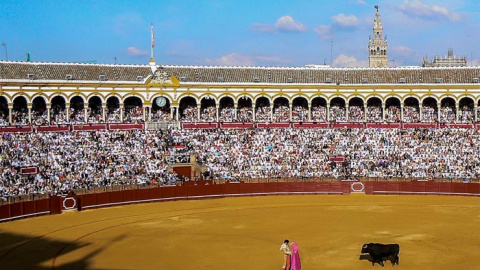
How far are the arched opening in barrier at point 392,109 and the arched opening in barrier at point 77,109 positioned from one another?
30682mm

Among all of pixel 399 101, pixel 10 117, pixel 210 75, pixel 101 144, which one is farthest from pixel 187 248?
pixel 399 101

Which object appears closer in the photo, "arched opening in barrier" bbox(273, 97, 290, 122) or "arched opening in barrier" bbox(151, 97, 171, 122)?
"arched opening in barrier" bbox(151, 97, 171, 122)

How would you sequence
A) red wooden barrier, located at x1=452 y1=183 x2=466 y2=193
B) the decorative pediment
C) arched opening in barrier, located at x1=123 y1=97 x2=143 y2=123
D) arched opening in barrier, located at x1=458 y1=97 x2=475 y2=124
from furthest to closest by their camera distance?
arched opening in barrier, located at x1=458 y1=97 x2=475 y2=124, the decorative pediment, arched opening in barrier, located at x1=123 y1=97 x2=143 y2=123, red wooden barrier, located at x1=452 y1=183 x2=466 y2=193

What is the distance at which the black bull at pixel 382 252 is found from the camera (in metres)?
19.9

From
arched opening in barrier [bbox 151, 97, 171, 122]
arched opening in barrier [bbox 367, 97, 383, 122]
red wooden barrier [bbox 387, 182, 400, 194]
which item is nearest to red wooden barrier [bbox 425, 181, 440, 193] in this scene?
red wooden barrier [bbox 387, 182, 400, 194]

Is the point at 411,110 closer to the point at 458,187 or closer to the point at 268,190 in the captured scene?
the point at 458,187

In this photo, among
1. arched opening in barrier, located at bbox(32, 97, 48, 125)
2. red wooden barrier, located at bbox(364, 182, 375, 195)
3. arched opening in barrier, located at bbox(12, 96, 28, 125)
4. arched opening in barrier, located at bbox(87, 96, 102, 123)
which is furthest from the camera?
arched opening in barrier, located at bbox(87, 96, 102, 123)

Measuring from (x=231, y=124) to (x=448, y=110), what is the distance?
2283 cm

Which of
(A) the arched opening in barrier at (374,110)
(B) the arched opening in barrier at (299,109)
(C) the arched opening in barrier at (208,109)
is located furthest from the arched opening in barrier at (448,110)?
(C) the arched opening in barrier at (208,109)

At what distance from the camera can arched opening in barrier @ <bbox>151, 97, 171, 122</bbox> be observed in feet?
181

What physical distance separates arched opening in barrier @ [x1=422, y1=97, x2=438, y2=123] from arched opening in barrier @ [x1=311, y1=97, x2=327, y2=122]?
1015 cm

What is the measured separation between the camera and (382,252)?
19.9 metres

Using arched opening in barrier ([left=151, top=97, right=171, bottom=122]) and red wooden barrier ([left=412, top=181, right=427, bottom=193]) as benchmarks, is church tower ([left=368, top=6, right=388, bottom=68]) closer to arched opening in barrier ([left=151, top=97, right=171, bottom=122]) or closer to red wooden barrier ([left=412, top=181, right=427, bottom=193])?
arched opening in barrier ([left=151, top=97, right=171, bottom=122])

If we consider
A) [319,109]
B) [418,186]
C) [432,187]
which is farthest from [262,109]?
[432,187]
